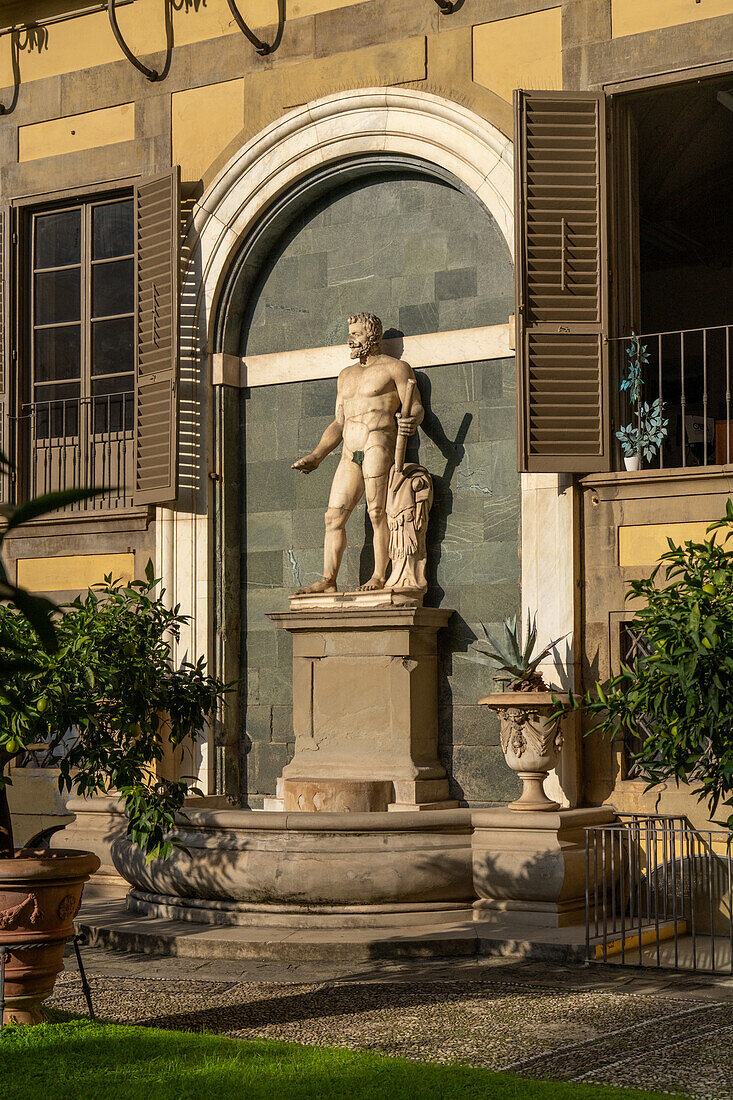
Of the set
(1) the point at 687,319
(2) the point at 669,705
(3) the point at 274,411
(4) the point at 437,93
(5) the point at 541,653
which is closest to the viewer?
(2) the point at 669,705

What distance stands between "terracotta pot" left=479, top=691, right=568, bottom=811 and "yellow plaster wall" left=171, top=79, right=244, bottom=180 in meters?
5.91

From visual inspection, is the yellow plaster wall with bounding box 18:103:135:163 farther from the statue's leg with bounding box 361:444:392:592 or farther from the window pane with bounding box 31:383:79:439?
the statue's leg with bounding box 361:444:392:592

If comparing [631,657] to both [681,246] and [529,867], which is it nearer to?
[529,867]

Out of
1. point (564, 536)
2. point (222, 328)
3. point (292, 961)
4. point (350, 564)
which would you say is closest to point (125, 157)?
point (222, 328)

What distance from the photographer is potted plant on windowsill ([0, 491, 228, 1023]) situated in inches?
262

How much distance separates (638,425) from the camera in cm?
1094

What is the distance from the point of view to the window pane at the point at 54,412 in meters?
14.0

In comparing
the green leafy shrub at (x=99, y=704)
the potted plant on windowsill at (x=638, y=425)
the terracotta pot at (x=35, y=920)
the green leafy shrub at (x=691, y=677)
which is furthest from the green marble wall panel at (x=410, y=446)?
the terracotta pot at (x=35, y=920)

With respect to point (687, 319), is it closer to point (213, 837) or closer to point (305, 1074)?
point (213, 837)

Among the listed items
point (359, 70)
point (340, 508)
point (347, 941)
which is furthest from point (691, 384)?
point (347, 941)

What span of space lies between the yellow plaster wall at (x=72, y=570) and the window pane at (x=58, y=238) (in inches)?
119

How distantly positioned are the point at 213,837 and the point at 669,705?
408 centimetres

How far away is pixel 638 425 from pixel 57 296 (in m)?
6.29

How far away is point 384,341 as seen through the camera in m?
12.3
